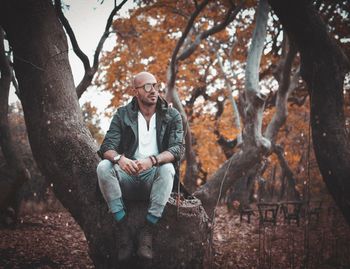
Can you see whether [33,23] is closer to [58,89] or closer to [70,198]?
[58,89]

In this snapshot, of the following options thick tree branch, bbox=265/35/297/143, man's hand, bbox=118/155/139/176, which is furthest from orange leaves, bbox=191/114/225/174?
man's hand, bbox=118/155/139/176

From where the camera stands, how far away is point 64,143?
2.97 m

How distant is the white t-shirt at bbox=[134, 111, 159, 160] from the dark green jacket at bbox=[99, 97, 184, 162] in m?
0.04

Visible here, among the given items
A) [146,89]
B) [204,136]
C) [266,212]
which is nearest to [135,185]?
[146,89]

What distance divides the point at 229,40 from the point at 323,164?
815cm

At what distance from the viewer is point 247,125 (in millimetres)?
6609

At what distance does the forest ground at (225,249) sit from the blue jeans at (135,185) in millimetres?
1767

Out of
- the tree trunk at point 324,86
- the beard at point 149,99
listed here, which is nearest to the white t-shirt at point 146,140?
the beard at point 149,99

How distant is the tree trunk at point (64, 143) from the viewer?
2713mm

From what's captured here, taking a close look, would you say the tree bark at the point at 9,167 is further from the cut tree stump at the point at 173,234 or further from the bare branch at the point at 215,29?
the cut tree stump at the point at 173,234

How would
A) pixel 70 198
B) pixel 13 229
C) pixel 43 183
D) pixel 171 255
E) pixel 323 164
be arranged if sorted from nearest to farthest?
pixel 171 255 → pixel 70 198 → pixel 323 164 → pixel 13 229 → pixel 43 183

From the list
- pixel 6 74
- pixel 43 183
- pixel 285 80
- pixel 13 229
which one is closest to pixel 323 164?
pixel 285 80

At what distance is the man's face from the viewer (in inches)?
117

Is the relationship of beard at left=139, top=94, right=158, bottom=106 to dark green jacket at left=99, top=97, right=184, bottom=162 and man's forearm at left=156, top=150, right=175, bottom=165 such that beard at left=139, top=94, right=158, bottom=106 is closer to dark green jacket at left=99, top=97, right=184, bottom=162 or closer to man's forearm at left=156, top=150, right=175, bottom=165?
dark green jacket at left=99, top=97, right=184, bottom=162
